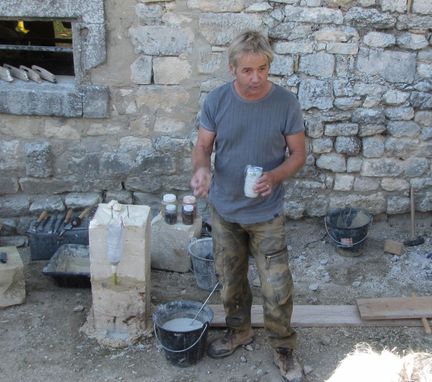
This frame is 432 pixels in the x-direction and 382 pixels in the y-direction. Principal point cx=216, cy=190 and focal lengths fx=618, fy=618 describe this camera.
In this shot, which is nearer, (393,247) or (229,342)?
(229,342)

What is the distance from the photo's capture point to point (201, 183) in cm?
336

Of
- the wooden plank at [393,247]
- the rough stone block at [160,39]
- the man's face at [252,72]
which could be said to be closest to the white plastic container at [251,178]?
the man's face at [252,72]

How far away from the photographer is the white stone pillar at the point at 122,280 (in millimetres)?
3988

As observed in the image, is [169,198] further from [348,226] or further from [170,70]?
[348,226]

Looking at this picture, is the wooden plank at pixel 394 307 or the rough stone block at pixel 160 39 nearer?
the wooden plank at pixel 394 307

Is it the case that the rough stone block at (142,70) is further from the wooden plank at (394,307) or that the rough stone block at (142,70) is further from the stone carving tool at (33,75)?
the wooden plank at (394,307)

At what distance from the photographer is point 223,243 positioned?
3.71m

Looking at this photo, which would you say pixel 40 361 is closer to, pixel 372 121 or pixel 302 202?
pixel 302 202

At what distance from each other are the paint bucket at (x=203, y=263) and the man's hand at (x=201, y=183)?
4.57 feet

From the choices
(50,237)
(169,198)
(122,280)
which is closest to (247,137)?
(122,280)

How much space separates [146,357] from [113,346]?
0.83 ft

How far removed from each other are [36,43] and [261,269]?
3.86m

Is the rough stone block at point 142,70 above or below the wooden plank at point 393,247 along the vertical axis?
above

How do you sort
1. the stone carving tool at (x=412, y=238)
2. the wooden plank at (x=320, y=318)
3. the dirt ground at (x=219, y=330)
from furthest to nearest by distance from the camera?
the stone carving tool at (x=412, y=238)
the wooden plank at (x=320, y=318)
the dirt ground at (x=219, y=330)
